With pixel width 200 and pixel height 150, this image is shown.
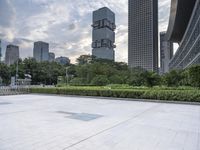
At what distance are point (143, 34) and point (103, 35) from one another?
2084 centimetres

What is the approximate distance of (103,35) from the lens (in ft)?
356

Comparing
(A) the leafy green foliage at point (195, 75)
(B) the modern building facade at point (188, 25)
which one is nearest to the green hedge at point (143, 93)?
(A) the leafy green foliage at point (195, 75)

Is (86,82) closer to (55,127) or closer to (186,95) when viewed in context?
(186,95)

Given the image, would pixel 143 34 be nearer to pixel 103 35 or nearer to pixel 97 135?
pixel 103 35

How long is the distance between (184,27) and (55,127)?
53.3m

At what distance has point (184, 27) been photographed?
52.8 metres

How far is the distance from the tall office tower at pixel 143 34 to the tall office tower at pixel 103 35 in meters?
10.7

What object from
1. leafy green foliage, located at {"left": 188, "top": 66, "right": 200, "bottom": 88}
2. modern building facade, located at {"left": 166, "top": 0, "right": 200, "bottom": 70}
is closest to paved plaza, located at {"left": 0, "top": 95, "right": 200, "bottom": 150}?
leafy green foliage, located at {"left": 188, "top": 66, "right": 200, "bottom": 88}

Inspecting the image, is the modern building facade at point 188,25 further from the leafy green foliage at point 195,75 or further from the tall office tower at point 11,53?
the tall office tower at point 11,53

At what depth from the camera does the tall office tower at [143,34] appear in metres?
107

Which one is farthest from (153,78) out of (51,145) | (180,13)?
(51,145)

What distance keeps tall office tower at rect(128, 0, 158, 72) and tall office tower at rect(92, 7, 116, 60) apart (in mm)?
10692

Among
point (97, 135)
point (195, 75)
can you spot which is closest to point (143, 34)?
point (195, 75)

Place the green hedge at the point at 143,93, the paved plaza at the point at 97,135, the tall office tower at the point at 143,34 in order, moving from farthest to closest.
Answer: the tall office tower at the point at 143,34, the green hedge at the point at 143,93, the paved plaza at the point at 97,135
